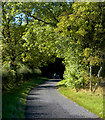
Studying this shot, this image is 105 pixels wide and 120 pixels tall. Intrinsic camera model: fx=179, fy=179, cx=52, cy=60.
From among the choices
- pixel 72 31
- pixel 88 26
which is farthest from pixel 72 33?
Answer: pixel 88 26

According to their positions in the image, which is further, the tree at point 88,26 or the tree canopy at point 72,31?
the tree canopy at point 72,31

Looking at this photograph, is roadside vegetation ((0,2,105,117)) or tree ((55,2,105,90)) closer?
tree ((55,2,105,90))

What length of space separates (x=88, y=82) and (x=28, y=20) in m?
7.53

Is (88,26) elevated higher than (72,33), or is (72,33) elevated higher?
(88,26)

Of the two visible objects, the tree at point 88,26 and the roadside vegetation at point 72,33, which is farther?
the roadside vegetation at point 72,33

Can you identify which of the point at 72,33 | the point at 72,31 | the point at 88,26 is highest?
the point at 88,26

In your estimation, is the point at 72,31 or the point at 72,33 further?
the point at 72,33

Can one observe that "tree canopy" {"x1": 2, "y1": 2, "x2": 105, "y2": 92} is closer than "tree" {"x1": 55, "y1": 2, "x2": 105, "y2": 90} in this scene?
No

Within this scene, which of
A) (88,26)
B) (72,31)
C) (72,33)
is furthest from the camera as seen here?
(72,33)

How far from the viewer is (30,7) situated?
13.6 metres

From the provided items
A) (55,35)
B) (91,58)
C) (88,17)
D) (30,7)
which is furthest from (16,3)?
(91,58)

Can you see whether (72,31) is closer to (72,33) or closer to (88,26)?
(72,33)

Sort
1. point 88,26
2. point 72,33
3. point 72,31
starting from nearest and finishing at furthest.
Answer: point 88,26
point 72,31
point 72,33

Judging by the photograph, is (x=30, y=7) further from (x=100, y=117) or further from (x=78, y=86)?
(x=100, y=117)
